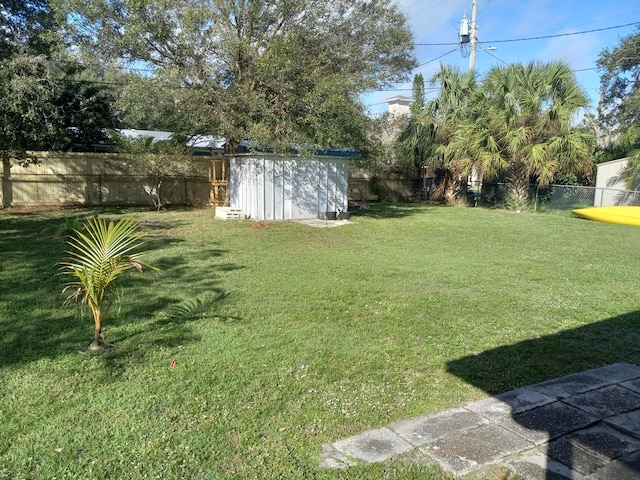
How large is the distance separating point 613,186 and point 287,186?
11443 millimetres

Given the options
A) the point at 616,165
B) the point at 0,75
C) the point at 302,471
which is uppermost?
the point at 0,75

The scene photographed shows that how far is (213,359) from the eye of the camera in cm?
366

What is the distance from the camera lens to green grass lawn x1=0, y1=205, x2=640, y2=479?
8.35ft

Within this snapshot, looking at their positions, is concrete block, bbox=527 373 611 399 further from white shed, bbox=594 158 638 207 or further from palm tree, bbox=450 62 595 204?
white shed, bbox=594 158 638 207

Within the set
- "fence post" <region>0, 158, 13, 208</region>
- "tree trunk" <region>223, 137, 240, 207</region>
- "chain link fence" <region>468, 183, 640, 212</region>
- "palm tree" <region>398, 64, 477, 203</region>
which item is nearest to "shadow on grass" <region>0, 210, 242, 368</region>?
"tree trunk" <region>223, 137, 240, 207</region>

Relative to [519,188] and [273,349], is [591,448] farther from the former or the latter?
[519,188]

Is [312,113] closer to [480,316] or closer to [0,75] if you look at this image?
[0,75]

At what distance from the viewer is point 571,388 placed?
10.7 ft

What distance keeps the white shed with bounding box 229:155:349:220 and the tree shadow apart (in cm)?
869

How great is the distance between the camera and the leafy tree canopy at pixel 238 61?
34.0 ft

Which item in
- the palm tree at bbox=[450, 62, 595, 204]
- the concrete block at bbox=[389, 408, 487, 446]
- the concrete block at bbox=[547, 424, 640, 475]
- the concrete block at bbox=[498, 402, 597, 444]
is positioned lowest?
the concrete block at bbox=[389, 408, 487, 446]

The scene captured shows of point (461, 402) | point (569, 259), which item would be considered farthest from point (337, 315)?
point (569, 259)

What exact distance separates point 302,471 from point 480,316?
10.1ft

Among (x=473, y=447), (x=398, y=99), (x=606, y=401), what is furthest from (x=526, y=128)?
(x=398, y=99)
